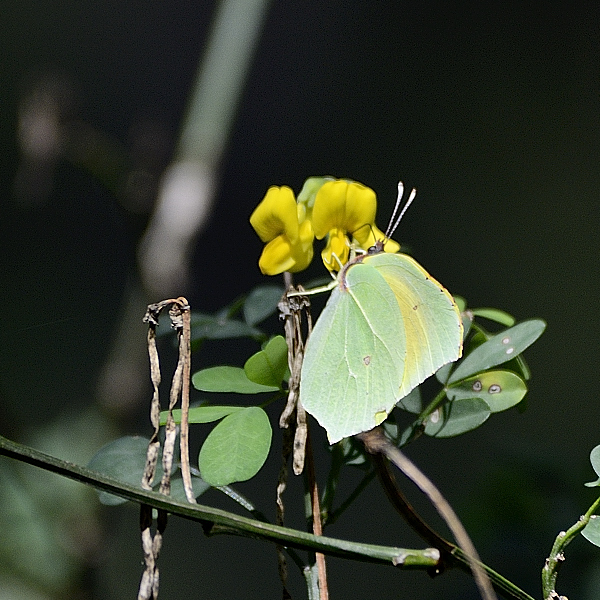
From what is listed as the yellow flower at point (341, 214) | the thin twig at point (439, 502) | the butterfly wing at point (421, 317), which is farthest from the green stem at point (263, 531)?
the yellow flower at point (341, 214)

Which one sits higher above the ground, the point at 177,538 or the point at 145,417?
the point at 145,417

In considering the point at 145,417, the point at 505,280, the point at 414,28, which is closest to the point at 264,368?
the point at 145,417

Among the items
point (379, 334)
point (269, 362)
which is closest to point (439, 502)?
point (269, 362)

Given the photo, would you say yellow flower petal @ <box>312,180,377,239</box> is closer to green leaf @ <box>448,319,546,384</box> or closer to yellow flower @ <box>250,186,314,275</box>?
yellow flower @ <box>250,186,314,275</box>

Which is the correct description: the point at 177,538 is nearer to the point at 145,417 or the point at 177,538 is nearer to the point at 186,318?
the point at 145,417

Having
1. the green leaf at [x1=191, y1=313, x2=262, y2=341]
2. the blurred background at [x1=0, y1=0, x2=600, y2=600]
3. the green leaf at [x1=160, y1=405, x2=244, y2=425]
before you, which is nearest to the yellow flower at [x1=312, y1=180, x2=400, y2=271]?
the green leaf at [x1=191, y1=313, x2=262, y2=341]

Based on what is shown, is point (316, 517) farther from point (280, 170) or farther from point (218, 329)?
point (280, 170)

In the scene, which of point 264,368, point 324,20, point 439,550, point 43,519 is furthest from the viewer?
point 324,20

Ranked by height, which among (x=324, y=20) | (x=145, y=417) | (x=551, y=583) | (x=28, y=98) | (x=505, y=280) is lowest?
(x=145, y=417)
